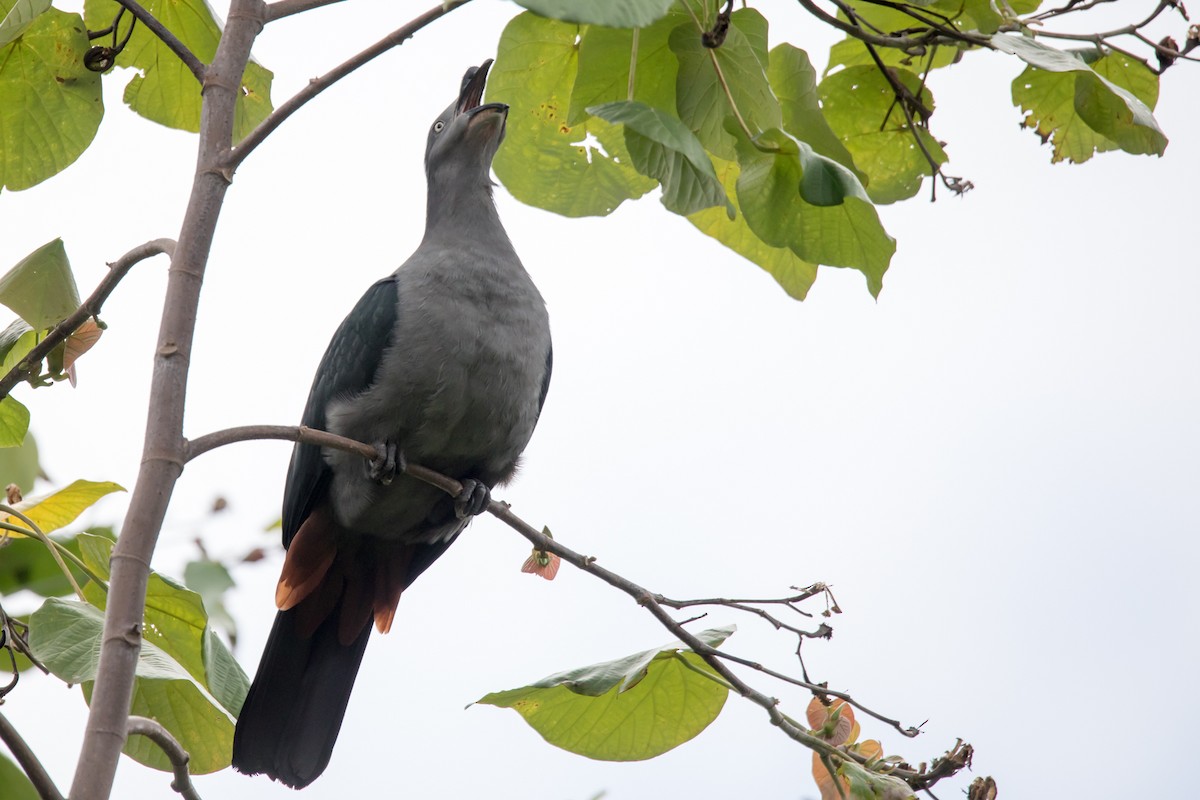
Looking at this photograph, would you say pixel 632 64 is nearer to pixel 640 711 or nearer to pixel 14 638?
pixel 640 711

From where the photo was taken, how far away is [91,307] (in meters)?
2.22

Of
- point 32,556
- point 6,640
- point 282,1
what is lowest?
point 6,640

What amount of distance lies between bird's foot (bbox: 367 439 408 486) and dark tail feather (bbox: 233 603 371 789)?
594mm

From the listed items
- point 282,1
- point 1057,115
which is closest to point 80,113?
point 282,1

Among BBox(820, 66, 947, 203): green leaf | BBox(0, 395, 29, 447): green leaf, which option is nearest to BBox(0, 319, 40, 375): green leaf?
BBox(0, 395, 29, 447): green leaf

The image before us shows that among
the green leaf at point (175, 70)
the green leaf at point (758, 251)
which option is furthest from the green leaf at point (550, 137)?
the green leaf at point (175, 70)

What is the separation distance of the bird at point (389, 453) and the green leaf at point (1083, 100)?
1581 millimetres

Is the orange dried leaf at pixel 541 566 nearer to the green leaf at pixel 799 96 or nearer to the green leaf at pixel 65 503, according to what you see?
the green leaf at pixel 65 503

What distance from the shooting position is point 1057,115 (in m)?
2.90

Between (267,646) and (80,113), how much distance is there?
170 cm

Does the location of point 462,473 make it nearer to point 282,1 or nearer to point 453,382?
point 453,382

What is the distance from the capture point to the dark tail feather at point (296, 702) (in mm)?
3283

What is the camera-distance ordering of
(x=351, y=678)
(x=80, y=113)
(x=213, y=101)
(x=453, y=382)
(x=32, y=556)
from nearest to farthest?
(x=213, y=101) → (x=32, y=556) → (x=80, y=113) → (x=453, y=382) → (x=351, y=678)

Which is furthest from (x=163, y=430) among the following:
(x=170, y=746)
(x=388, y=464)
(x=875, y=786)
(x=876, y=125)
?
(x=876, y=125)
